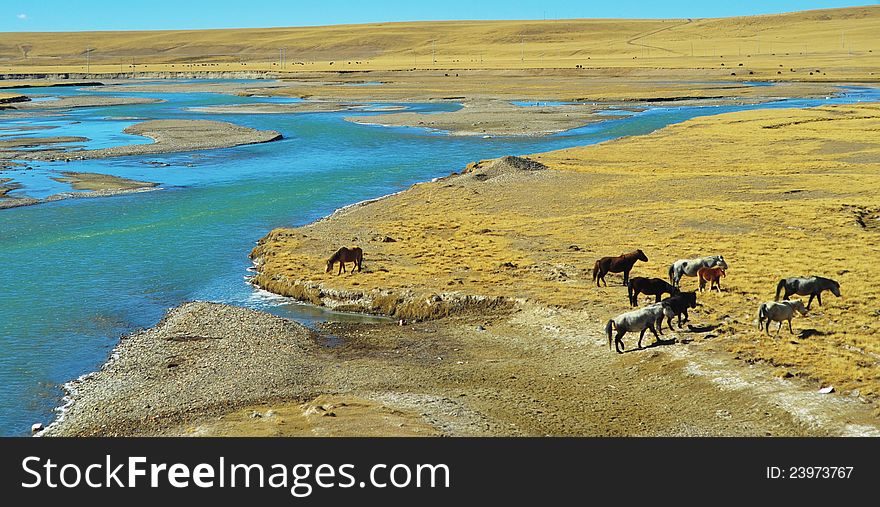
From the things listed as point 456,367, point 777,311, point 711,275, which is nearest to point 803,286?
point 777,311

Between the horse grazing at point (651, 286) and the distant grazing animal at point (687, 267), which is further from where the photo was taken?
the distant grazing animal at point (687, 267)

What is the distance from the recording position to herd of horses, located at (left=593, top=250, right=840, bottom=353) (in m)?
18.0

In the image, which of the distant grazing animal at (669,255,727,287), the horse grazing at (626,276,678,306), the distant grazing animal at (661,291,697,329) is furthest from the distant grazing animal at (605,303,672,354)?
the distant grazing animal at (669,255,727,287)

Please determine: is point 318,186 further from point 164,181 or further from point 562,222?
point 562,222

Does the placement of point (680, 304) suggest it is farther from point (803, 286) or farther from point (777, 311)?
point (803, 286)

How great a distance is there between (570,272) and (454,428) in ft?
33.9

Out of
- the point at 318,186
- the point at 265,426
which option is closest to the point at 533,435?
the point at 265,426

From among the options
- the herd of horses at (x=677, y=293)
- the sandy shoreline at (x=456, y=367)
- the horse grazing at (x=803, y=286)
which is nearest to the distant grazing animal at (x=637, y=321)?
the herd of horses at (x=677, y=293)

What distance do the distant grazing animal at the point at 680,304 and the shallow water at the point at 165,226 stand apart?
8573 millimetres

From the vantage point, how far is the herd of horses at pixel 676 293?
17969 mm

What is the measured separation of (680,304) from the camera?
1888 cm

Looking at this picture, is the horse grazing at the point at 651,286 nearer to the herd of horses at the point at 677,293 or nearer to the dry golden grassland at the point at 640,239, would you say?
the herd of horses at the point at 677,293

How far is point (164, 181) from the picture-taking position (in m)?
46.8

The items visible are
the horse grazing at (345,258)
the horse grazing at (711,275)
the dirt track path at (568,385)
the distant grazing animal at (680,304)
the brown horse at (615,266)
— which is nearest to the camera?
the dirt track path at (568,385)
